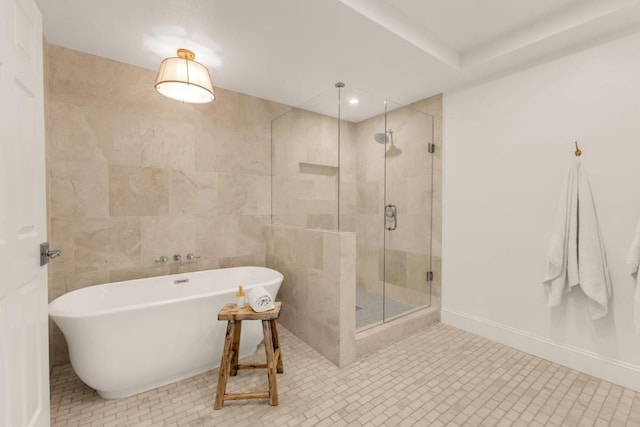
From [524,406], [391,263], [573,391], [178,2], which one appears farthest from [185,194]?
[573,391]

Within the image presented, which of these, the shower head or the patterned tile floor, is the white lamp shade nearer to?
the shower head

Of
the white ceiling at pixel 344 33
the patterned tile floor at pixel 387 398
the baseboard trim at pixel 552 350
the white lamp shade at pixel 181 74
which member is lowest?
the patterned tile floor at pixel 387 398

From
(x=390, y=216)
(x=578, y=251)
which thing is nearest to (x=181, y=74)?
(x=390, y=216)

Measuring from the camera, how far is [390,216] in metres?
3.03

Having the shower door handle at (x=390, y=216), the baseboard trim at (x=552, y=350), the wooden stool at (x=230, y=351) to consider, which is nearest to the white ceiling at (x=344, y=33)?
the shower door handle at (x=390, y=216)

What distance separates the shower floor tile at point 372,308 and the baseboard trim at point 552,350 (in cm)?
52

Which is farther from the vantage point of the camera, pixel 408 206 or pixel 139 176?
pixel 408 206

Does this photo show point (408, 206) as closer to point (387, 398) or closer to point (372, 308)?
point (372, 308)

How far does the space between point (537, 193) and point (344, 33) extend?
6.32 ft

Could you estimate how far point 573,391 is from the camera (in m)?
1.85

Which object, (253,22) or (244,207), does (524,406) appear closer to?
(244,207)

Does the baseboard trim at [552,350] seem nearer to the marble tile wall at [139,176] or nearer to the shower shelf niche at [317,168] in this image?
the shower shelf niche at [317,168]

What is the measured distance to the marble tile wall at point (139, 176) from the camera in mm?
2156

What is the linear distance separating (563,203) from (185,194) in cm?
308
